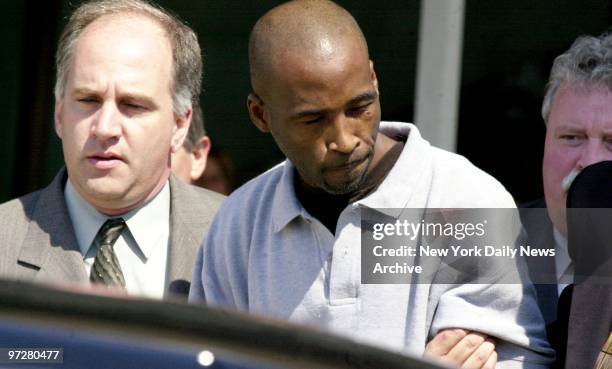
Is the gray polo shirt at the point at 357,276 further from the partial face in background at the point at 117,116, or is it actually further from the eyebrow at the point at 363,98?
the partial face in background at the point at 117,116

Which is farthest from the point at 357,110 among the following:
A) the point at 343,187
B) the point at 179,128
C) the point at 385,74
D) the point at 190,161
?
the point at 385,74

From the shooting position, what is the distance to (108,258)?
3395 millimetres

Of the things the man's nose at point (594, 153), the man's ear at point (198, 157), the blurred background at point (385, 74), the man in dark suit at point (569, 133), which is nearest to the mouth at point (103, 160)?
the man's ear at point (198, 157)

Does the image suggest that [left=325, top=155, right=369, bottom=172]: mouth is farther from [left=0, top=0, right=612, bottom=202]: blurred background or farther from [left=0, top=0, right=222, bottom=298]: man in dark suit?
[left=0, top=0, right=612, bottom=202]: blurred background

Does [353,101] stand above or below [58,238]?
above

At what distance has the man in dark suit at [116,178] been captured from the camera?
3.36m

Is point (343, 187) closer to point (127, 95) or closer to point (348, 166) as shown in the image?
point (348, 166)

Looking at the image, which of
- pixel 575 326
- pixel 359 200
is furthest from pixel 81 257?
pixel 575 326

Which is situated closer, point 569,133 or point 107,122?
point 569,133

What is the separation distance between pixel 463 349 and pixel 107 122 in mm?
1170

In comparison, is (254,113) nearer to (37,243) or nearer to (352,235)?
(352,235)

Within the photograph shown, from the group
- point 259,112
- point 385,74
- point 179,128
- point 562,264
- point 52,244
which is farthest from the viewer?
point 385,74

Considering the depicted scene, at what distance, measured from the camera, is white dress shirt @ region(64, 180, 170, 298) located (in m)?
3.42

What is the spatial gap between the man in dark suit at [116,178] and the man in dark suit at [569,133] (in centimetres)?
91
